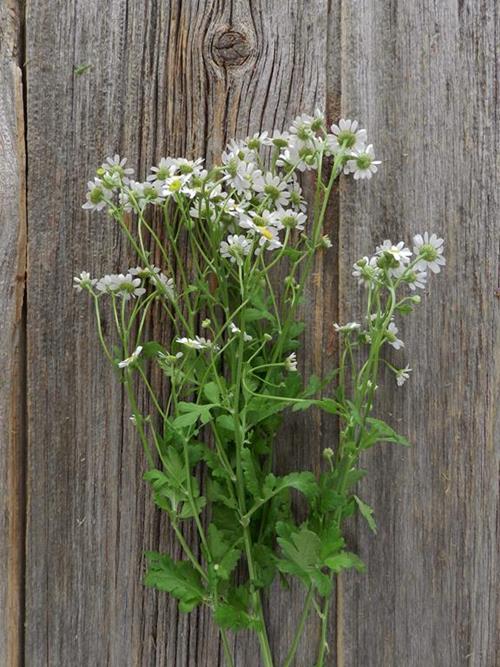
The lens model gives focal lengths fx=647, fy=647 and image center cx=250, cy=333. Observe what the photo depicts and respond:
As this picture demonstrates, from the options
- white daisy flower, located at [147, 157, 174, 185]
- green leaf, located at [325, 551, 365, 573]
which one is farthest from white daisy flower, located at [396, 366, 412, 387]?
white daisy flower, located at [147, 157, 174, 185]

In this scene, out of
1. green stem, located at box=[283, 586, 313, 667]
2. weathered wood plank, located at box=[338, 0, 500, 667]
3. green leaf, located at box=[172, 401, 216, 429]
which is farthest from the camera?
weathered wood plank, located at box=[338, 0, 500, 667]

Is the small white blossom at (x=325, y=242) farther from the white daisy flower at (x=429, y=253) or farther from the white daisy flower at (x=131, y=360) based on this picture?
the white daisy flower at (x=131, y=360)

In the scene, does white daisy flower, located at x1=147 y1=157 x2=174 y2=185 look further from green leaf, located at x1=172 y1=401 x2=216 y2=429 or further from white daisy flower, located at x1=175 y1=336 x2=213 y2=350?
green leaf, located at x1=172 y1=401 x2=216 y2=429

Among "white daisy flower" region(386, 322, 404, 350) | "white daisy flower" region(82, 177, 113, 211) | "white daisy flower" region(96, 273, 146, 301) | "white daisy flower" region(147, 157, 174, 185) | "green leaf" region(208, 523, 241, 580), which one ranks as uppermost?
"white daisy flower" region(147, 157, 174, 185)

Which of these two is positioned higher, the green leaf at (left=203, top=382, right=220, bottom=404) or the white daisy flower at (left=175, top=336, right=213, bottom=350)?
the white daisy flower at (left=175, top=336, right=213, bottom=350)

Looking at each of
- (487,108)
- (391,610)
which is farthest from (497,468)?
(487,108)

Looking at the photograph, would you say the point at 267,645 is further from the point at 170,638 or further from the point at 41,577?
the point at 41,577

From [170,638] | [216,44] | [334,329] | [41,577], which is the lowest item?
[170,638]

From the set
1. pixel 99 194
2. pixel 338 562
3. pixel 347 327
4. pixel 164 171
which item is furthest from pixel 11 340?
pixel 338 562
